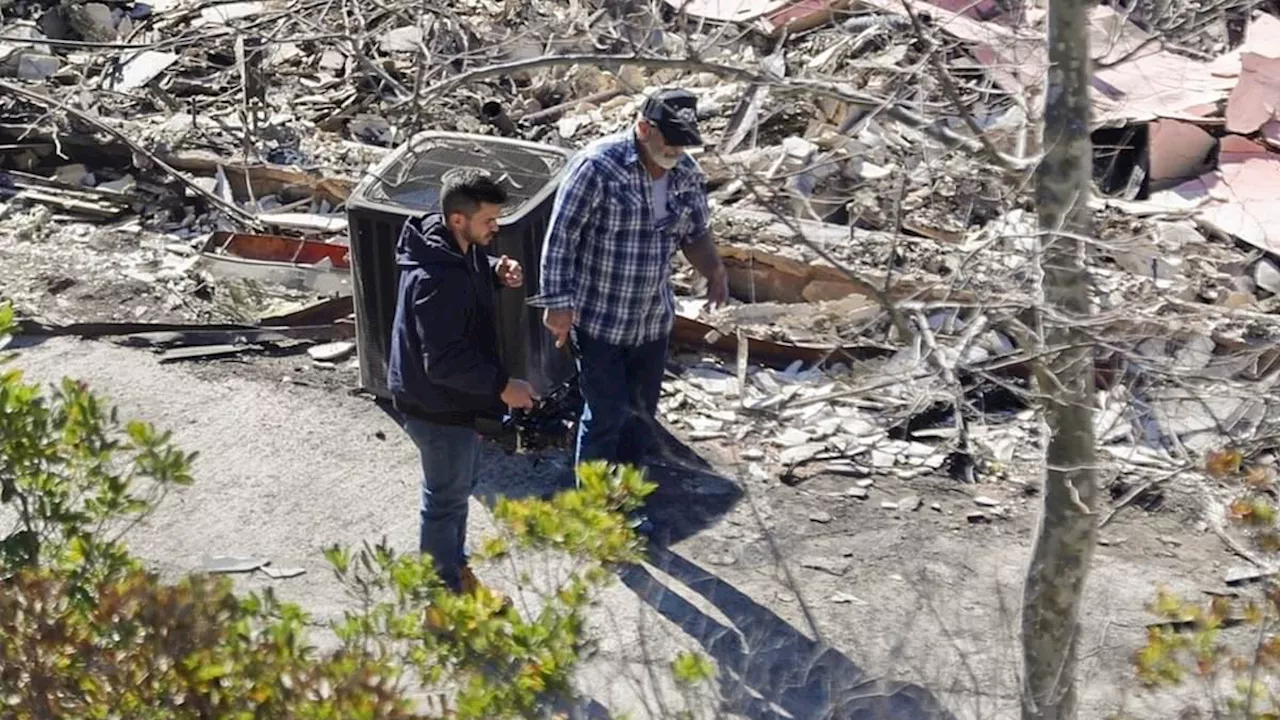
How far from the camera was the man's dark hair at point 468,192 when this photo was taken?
5.18m

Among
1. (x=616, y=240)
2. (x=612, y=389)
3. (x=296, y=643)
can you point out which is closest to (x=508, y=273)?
(x=616, y=240)

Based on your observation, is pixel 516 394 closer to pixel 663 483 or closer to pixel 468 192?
pixel 468 192

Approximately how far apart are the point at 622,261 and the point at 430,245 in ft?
3.22

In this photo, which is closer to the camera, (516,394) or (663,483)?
(516,394)

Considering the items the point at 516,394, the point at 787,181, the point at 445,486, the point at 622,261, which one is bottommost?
the point at 445,486

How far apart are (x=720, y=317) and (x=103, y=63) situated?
6213mm

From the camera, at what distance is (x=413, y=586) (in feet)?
10.9

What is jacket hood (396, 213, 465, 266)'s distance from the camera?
5281 millimetres

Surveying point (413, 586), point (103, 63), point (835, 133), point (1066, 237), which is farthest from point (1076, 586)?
point (103, 63)

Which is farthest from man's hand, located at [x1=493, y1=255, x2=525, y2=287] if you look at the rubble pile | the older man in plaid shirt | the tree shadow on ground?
the tree shadow on ground

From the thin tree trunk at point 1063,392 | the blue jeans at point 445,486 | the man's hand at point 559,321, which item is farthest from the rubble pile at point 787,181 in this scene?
the blue jeans at point 445,486

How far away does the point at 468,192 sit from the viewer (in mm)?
5191

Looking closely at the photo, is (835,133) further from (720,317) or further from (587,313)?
(587,313)

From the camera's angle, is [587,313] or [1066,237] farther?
[587,313]
